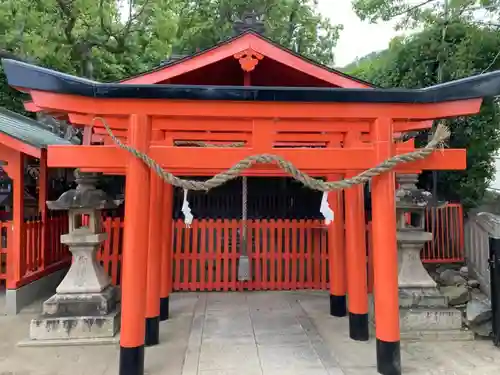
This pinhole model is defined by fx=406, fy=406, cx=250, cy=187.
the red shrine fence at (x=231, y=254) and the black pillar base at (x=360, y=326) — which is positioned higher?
the red shrine fence at (x=231, y=254)

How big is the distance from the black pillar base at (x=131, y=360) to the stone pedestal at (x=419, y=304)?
11.0ft

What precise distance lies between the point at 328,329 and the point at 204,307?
2173 mm

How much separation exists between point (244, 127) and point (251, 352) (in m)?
2.60

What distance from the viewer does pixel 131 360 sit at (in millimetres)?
→ 3805

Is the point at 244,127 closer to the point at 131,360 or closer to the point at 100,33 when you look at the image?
the point at 131,360

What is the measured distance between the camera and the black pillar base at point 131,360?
379 cm

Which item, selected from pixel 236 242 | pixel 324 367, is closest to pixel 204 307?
pixel 236 242

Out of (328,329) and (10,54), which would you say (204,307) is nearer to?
(328,329)

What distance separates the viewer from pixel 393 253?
12.9ft

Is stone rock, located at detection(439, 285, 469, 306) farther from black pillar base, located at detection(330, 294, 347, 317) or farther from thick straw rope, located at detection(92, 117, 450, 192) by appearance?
thick straw rope, located at detection(92, 117, 450, 192)

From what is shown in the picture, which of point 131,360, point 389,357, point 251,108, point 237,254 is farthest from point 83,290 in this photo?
point 389,357

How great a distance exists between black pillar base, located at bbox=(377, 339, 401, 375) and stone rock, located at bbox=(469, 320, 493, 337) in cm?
190

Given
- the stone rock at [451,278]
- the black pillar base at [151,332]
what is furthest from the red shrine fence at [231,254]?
the black pillar base at [151,332]

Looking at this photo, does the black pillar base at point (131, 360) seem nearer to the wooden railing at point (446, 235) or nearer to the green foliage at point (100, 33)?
the wooden railing at point (446, 235)
